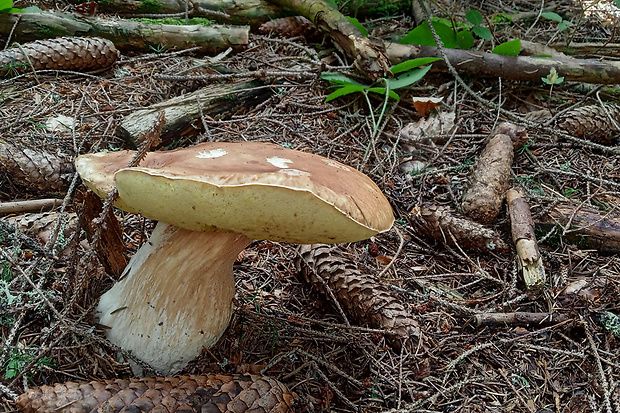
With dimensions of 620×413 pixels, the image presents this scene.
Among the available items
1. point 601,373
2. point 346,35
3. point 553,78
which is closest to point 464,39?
point 553,78

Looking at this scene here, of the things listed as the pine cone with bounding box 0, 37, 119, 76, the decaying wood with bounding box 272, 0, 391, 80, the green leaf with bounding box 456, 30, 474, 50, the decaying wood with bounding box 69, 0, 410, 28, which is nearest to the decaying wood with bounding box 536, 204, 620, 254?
the decaying wood with bounding box 272, 0, 391, 80

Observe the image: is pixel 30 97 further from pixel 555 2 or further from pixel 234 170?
pixel 555 2

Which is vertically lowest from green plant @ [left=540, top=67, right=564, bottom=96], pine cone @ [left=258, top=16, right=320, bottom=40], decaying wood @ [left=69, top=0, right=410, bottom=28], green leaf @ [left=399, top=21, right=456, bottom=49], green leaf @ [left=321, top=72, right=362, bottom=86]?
green plant @ [left=540, top=67, right=564, bottom=96]

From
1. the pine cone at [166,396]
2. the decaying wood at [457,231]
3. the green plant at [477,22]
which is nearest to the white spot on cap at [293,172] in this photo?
the pine cone at [166,396]

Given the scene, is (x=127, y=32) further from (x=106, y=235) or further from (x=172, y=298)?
(x=172, y=298)

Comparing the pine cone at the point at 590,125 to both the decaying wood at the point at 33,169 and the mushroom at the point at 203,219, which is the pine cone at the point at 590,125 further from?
the decaying wood at the point at 33,169

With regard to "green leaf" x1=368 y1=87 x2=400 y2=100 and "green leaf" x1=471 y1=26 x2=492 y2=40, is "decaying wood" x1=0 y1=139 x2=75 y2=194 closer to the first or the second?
"green leaf" x1=368 y1=87 x2=400 y2=100
